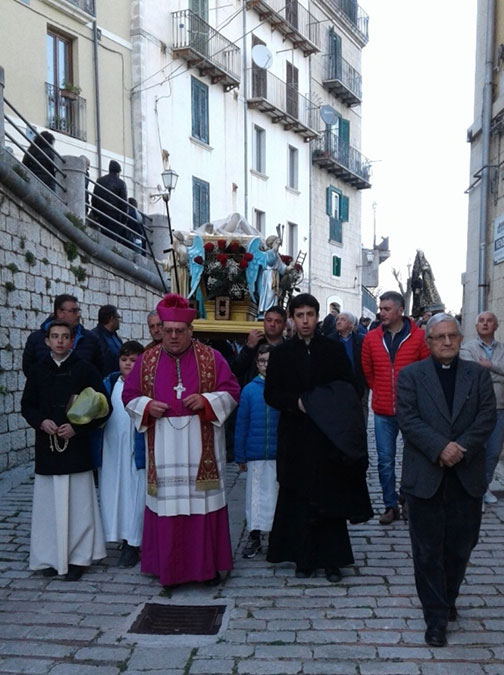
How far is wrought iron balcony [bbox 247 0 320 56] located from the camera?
25.0 meters

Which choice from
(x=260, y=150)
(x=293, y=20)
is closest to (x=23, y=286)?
(x=260, y=150)

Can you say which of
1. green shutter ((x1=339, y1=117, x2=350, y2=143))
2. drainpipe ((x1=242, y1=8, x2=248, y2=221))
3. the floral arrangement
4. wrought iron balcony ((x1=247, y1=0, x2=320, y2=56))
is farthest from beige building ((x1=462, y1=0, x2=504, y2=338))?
green shutter ((x1=339, y1=117, x2=350, y2=143))

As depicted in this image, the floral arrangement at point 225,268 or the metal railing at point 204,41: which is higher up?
the metal railing at point 204,41

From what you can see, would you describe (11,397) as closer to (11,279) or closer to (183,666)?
(11,279)

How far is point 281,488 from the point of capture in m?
5.46

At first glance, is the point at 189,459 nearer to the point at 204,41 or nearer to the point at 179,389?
the point at 179,389

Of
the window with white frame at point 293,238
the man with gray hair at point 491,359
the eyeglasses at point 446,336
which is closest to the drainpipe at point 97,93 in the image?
the window with white frame at point 293,238

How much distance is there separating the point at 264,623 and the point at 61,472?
1.81 m

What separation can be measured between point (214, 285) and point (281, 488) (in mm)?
3750

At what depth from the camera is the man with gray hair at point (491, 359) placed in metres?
6.91

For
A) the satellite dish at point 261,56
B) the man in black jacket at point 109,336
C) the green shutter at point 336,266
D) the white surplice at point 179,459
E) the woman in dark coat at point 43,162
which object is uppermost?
the satellite dish at point 261,56

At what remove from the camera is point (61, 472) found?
5.32m

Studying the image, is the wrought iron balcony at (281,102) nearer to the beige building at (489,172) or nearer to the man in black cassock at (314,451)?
the beige building at (489,172)

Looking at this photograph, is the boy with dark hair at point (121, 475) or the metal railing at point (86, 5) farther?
the metal railing at point (86, 5)
